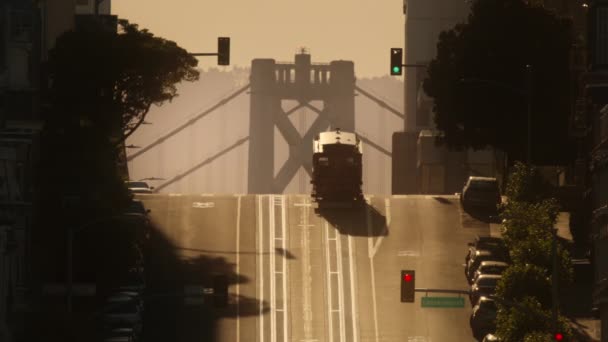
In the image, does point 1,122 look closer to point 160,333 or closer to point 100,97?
point 100,97


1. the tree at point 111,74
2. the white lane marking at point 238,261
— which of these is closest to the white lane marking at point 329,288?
the white lane marking at point 238,261

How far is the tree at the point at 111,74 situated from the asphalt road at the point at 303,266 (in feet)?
20.9

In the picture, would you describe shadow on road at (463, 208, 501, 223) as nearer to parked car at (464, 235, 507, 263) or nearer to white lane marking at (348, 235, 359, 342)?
white lane marking at (348, 235, 359, 342)

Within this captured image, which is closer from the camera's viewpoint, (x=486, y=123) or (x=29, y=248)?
(x=29, y=248)

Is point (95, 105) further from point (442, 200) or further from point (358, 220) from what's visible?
point (442, 200)

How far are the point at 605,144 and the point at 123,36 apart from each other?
5478 cm

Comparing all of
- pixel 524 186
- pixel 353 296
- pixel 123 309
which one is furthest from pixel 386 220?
pixel 123 309

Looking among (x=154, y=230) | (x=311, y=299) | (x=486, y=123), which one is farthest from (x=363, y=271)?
(x=486, y=123)

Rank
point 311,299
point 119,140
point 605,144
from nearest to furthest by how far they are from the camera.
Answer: point 605,144 < point 311,299 < point 119,140

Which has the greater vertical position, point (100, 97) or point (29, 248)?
point (100, 97)

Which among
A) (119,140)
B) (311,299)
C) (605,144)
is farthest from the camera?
(119,140)

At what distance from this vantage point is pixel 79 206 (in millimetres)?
121062

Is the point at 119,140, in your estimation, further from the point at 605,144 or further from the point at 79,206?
the point at 605,144

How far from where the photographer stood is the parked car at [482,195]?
132500 millimetres
